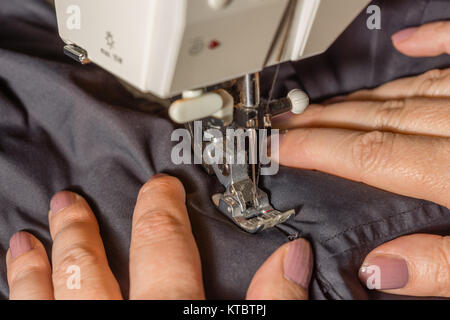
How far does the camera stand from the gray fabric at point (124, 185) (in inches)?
28.4

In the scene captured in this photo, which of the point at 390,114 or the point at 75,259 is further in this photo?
the point at 390,114

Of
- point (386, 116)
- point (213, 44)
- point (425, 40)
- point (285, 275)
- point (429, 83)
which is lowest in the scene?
point (285, 275)

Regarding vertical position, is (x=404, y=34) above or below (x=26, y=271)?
above

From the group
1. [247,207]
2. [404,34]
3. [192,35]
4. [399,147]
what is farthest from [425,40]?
[192,35]

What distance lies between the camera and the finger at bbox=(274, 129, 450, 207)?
30.6 inches

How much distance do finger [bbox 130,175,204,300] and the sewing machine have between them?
0.10 m

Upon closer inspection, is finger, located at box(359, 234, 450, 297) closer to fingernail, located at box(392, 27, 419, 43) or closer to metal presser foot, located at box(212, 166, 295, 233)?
metal presser foot, located at box(212, 166, 295, 233)

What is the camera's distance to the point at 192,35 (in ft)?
1.68

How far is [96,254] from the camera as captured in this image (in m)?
0.72

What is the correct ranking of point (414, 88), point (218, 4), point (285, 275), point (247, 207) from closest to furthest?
point (218, 4)
point (285, 275)
point (247, 207)
point (414, 88)

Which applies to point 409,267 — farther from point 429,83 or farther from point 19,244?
point 19,244

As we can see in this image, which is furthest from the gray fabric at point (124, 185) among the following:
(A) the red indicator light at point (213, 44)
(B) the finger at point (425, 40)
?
(B) the finger at point (425, 40)

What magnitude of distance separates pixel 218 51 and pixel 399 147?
0.45 m

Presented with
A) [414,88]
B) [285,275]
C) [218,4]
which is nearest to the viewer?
[218,4]
